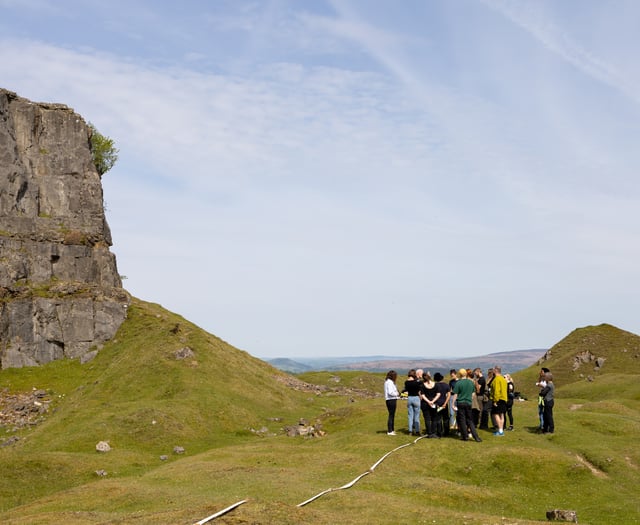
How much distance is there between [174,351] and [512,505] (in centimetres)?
5896

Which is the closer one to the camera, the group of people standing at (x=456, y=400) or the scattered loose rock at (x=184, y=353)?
A: the group of people standing at (x=456, y=400)

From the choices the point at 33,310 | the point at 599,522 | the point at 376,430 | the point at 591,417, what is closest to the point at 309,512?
the point at 599,522

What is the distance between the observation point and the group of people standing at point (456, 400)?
4034 cm

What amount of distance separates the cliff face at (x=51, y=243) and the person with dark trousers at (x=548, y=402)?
6666cm

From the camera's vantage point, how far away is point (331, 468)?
119 ft

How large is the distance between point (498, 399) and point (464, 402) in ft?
12.2

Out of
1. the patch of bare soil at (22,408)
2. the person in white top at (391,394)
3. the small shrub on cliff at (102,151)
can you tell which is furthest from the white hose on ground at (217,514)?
the small shrub on cliff at (102,151)

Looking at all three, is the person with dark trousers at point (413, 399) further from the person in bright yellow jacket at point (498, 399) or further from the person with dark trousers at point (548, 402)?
the person with dark trousers at point (548, 402)

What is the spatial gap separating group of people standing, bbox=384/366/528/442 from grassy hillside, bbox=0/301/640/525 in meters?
1.70

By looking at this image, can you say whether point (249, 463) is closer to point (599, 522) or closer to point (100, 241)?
point (599, 522)

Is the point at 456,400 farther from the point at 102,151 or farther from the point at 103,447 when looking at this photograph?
the point at 102,151

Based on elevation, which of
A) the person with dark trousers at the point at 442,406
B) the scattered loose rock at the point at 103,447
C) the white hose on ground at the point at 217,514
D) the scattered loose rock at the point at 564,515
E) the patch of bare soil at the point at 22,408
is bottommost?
the scattered loose rock at the point at 103,447

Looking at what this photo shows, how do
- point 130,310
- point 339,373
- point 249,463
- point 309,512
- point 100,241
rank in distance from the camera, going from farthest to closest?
point 339,373 < point 100,241 < point 130,310 < point 249,463 < point 309,512

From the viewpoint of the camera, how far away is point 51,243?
97.6 meters
